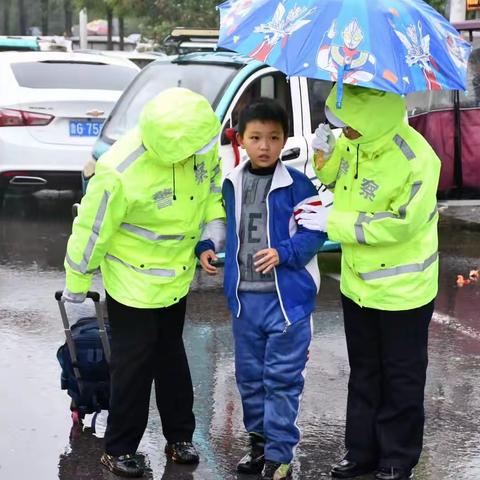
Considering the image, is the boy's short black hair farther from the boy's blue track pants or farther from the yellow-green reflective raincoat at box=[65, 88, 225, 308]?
the boy's blue track pants

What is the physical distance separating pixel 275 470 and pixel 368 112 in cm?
155

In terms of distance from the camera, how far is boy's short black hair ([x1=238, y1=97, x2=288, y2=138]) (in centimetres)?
461

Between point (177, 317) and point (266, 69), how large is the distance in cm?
382

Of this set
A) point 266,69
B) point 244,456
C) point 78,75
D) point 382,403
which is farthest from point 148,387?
point 78,75

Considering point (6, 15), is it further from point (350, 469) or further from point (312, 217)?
point (350, 469)

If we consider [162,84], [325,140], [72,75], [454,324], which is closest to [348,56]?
[325,140]

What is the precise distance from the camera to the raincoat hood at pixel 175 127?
441 centimetres

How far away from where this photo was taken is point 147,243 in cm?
460

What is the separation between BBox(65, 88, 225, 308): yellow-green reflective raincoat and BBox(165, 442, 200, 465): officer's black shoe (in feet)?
2.34

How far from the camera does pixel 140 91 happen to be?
895cm

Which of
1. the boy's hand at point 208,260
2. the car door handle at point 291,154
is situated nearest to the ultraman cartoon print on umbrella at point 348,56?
the boy's hand at point 208,260

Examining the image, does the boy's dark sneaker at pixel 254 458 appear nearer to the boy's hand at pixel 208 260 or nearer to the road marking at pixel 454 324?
the boy's hand at pixel 208 260

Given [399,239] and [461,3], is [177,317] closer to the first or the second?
[399,239]

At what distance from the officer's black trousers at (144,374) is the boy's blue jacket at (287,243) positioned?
332mm
